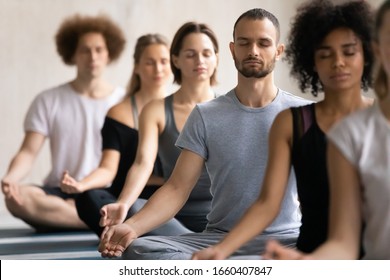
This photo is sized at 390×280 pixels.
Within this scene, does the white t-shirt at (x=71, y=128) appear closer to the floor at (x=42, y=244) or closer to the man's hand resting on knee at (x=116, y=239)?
the floor at (x=42, y=244)

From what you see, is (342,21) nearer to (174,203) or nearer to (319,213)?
(319,213)

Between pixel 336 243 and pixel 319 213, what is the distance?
0.72ft

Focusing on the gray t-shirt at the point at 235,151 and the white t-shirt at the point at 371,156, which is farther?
the gray t-shirt at the point at 235,151

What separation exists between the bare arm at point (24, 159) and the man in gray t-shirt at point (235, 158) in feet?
3.01

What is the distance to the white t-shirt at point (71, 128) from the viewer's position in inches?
125

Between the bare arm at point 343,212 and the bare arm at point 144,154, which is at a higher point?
the bare arm at point 343,212

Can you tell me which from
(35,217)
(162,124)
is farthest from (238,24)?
(35,217)

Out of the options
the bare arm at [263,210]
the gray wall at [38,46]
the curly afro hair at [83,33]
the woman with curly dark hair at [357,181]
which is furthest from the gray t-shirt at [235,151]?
the gray wall at [38,46]

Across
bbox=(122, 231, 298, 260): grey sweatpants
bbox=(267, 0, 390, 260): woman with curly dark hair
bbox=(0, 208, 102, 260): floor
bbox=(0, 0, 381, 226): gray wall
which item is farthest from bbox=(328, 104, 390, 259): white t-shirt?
bbox=(0, 0, 381, 226): gray wall

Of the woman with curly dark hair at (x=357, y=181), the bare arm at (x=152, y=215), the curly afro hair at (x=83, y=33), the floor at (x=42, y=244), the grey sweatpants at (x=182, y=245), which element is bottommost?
the floor at (x=42, y=244)

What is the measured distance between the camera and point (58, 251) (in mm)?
2469

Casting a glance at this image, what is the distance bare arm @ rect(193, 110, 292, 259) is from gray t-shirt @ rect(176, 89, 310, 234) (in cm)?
27

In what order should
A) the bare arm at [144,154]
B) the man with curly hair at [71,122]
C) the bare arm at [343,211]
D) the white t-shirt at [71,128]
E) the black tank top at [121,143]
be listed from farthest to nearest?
the white t-shirt at [71,128] → the man with curly hair at [71,122] → the black tank top at [121,143] → the bare arm at [144,154] → the bare arm at [343,211]

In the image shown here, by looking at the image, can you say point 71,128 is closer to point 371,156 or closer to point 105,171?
point 105,171
